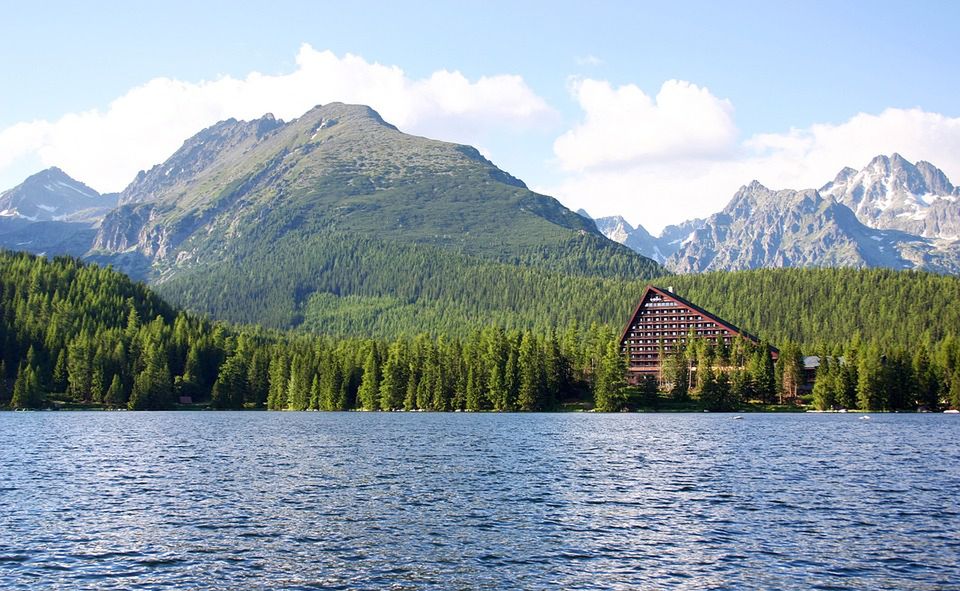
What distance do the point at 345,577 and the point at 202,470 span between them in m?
44.7

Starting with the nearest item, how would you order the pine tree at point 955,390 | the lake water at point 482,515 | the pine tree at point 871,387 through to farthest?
the lake water at point 482,515
the pine tree at point 955,390
the pine tree at point 871,387

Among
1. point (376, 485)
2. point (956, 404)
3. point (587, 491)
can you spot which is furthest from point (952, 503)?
point (956, 404)

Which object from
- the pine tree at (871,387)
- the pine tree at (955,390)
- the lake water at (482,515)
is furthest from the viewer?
the pine tree at (871,387)

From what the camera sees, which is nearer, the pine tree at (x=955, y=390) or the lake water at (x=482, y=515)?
the lake water at (x=482, y=515)

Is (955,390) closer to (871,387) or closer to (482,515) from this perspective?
(871,387)

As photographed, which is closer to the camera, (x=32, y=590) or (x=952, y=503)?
(x=32, y=590)

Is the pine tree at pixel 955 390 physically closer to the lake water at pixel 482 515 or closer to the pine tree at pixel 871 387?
the pine tree at pixel 871 387

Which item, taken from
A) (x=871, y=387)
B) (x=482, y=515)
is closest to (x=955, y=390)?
(x=871, y=387)

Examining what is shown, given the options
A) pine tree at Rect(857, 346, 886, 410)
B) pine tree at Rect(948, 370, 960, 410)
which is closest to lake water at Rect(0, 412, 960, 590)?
pine tree at Rect(857, 346, 886, 410)

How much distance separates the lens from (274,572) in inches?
1630

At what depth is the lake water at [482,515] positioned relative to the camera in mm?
41344

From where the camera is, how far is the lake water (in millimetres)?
41344

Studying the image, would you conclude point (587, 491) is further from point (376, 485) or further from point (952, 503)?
point (952, 503)

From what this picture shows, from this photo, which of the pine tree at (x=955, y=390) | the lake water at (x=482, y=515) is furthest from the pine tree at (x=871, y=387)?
the lake water at (x=482, y=515)
